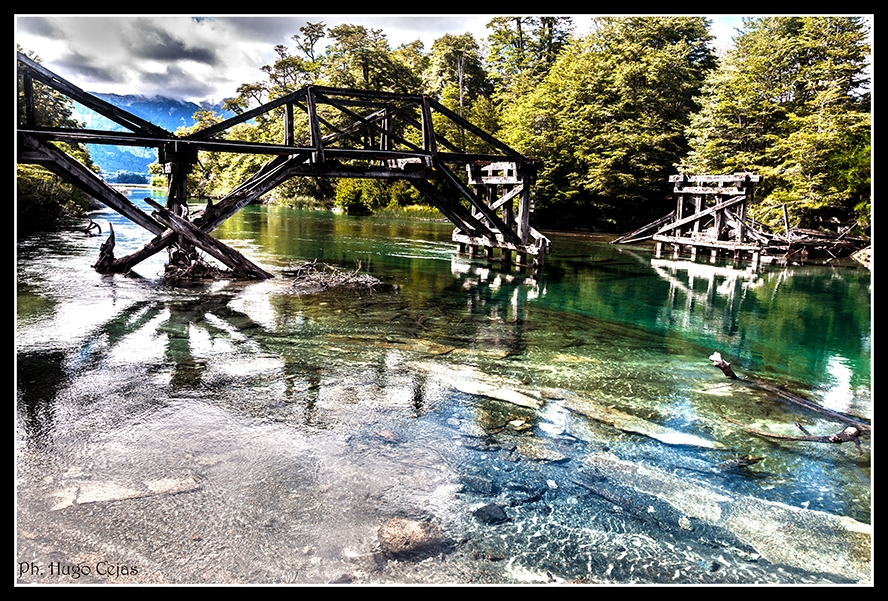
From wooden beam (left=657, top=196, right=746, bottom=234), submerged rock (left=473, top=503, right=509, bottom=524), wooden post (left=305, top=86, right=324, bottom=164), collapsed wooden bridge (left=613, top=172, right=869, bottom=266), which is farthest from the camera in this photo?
collapsed wooden bridge (left=613, top=172, right=869, bottom=266)

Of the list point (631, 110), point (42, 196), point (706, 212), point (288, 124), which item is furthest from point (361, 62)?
point (288, 124)

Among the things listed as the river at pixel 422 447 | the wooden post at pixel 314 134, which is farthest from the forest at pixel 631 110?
the river at pixel 422 447

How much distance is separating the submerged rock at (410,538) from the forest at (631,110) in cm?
→ 2180

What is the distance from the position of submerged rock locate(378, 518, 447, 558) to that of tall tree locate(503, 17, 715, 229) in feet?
108

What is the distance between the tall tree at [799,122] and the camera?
82.9ft

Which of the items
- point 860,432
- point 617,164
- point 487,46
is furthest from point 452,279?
point 487,46

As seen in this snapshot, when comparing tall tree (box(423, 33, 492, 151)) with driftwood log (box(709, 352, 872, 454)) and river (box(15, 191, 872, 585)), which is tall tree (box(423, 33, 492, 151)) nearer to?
river (box(15, 191, 872, 585))

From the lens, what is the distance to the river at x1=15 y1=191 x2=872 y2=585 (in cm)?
331

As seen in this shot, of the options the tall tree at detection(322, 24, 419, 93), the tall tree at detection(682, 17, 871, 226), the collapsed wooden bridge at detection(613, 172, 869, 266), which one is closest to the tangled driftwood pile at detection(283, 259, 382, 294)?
the collapsed wooden bridge at detection(613, 172, 869, 266)

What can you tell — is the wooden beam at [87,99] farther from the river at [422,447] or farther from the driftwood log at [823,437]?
the driftwood log at [823,437]

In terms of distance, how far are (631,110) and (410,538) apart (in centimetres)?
3847

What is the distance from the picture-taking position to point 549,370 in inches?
279

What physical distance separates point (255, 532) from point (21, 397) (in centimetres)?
354

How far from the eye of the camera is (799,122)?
96.6 feet
